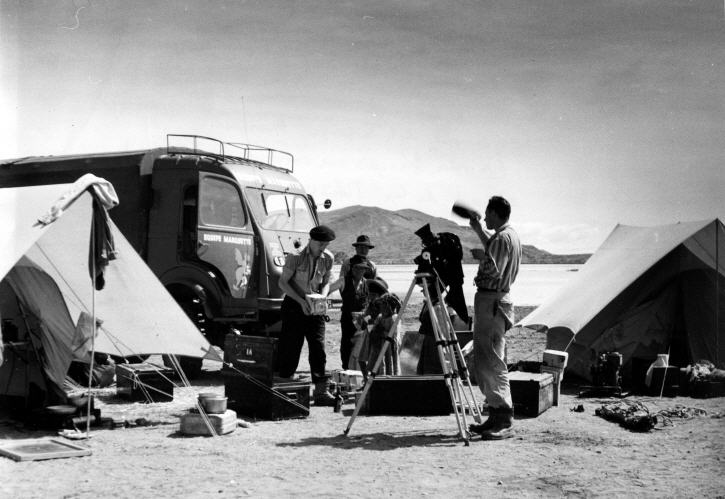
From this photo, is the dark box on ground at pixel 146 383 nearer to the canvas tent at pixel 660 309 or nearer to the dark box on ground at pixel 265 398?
the dark box on ground at pixel 265 398

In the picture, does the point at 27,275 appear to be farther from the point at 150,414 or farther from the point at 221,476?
the point at 221,476

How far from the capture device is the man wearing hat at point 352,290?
880cm

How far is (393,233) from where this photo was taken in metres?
109

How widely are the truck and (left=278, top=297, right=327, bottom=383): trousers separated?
6.80 ft

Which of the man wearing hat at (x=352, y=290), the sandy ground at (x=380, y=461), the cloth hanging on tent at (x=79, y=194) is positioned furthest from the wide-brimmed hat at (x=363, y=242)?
the cloth hanging on tent at (x=79, y=194)

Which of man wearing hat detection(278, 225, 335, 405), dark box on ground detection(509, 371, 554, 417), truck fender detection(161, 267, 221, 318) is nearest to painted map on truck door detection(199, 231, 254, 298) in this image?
truck fender detection(161, 267, 221, 318)

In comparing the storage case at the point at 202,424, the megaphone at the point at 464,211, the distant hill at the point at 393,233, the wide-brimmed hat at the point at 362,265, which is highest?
the distant hill at the point at 393,233

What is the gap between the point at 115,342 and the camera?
679cm

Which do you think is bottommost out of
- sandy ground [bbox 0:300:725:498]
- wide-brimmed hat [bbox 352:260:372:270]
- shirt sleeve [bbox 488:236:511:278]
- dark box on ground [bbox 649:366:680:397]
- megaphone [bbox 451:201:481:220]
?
sandy ground [bbox 0:300:725:498]

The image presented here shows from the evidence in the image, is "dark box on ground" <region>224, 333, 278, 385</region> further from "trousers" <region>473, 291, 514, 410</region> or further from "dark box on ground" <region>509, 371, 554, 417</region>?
"dark box on ground" <region>509, 371, 554, 417</region>

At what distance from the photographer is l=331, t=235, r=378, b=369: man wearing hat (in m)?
→ 8.80

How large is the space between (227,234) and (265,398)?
334cm

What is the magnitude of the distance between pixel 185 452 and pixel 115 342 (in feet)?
5.16

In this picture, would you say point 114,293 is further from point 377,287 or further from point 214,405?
point 377,287
